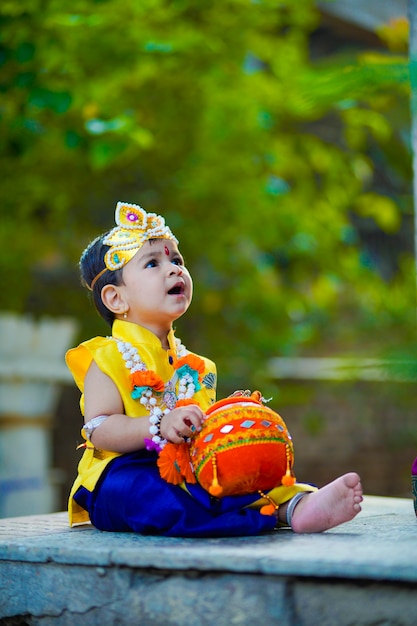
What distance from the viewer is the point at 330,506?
2.02 metres

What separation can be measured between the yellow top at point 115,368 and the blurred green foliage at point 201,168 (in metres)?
2.03

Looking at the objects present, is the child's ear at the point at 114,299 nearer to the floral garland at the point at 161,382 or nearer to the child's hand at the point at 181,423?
the floral garland at the point at 161,382

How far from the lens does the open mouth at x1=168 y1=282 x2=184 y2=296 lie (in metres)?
2.35

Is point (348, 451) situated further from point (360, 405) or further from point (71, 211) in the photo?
point (71, 211)

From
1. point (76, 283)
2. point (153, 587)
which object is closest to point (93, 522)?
point (153, 587)

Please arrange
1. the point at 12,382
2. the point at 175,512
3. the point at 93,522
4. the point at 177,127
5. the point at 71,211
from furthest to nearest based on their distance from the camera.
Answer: the point at 71,211
the point at 177,127
the point at 12,382
the point at 93,522
the point at 175,512

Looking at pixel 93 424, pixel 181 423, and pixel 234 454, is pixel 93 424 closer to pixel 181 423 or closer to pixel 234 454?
pixel 181 423

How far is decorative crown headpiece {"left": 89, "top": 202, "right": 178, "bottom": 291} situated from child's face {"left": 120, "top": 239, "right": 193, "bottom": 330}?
2cm

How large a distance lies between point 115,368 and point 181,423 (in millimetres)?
278

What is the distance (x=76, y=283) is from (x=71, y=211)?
0.59 m

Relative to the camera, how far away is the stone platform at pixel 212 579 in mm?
1644

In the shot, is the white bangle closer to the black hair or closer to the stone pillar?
the black hair

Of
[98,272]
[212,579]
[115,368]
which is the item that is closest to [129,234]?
[98,272]

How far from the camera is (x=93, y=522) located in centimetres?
228
